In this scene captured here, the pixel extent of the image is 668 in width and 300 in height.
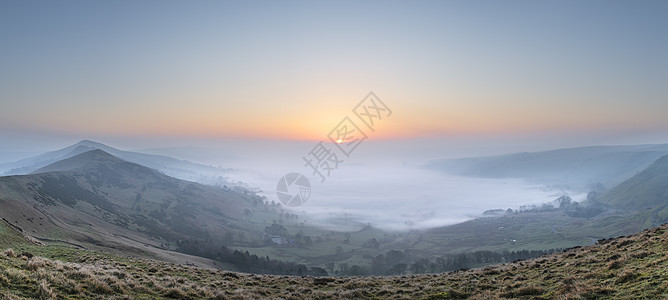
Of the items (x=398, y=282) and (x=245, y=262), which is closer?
(x=398, y=282)

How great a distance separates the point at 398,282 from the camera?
30.0 meters

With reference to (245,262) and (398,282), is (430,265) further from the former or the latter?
(398,282)

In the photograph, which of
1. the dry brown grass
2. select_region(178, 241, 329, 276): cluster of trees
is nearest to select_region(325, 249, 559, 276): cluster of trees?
select_region(178, 241, 329, 276): cluster of trees

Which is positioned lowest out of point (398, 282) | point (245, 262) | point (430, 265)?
point (430, 265)

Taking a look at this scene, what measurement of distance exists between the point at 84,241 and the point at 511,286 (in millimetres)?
84673

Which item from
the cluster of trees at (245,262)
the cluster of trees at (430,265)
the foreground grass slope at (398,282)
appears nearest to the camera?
the foreground grass slope at (398,282)

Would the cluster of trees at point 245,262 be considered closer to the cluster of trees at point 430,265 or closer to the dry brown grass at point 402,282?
the cluster of trees at point 430,265

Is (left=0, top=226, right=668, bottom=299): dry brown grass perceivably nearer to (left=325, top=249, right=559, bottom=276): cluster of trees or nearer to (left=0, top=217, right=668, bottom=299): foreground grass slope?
(left=0, top=217, right=668, bottom=299): foreground grass slope

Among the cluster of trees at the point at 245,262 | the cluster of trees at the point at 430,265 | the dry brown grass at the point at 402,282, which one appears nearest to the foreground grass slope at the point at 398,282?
the dry brown grass at the point at 402,282

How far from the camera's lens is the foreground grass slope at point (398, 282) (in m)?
14.7

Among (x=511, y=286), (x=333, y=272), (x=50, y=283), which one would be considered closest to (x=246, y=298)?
(x=50, y=283)

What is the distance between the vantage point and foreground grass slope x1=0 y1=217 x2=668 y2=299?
14711mm

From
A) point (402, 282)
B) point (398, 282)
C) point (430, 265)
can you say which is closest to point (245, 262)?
point (430, 265)

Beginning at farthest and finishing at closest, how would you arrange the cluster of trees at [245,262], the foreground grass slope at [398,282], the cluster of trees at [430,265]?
1. the cluster of trees at [430,265]
2. the cluster of trees at [245,262]
3. the foreground grass slope at [398,282]
